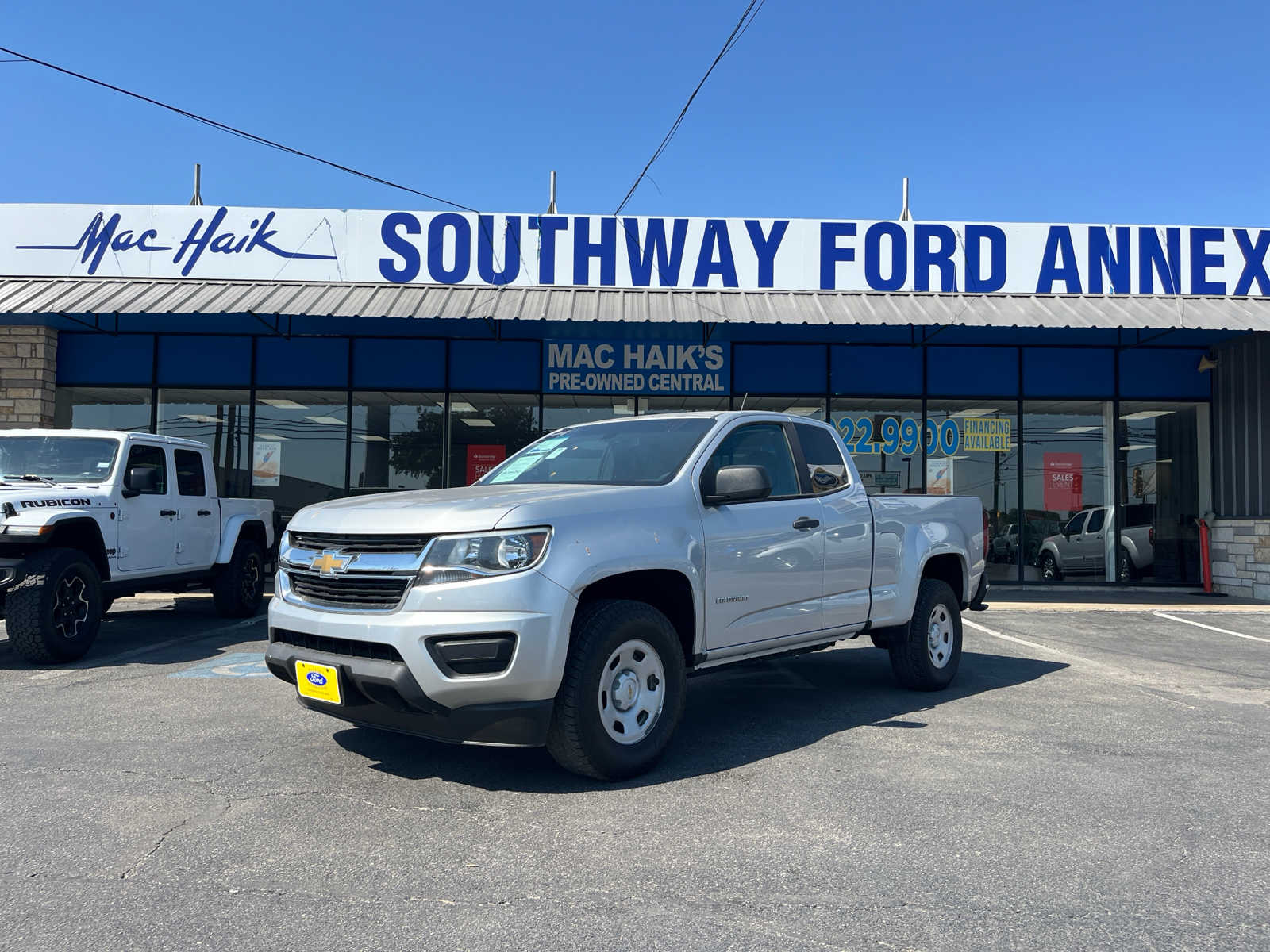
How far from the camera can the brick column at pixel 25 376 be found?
1520 centimetres

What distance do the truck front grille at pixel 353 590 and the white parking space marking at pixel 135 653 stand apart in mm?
3818

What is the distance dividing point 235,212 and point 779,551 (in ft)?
40.8

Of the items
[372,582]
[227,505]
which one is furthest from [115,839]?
[227,505]

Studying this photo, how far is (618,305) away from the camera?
1351 centimetres

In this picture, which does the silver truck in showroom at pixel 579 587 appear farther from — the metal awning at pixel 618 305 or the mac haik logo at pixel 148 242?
the mac haik logo at pixel 148 242

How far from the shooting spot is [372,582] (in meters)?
4.52

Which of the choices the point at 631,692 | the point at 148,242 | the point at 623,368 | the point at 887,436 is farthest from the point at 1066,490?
the point at 148,242

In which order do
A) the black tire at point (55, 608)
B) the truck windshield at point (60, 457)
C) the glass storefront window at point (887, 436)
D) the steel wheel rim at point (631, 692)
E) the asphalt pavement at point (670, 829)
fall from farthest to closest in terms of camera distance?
the glass storefront window at point (887, 436), the truck windshield at point (60, 457), the black tire at point (55, 608), the steel wheel rim at point (631, 692), the asphalt pavement at point (670, 829)

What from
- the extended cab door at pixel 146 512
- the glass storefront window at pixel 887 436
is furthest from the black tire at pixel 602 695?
the glass storefront window at pixel 887 436

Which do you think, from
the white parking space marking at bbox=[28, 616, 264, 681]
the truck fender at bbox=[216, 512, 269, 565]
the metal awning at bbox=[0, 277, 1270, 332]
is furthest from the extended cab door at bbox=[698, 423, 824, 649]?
the metal awning at bbox=[0, 277, 1270, 332]

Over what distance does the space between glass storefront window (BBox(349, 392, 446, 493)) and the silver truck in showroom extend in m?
10.0

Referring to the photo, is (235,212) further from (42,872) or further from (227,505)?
(42,872)

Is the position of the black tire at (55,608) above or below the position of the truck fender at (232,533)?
below

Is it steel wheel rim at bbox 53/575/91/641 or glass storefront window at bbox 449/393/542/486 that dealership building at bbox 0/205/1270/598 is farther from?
steel wheel rim at bbox 53/575/91/641
